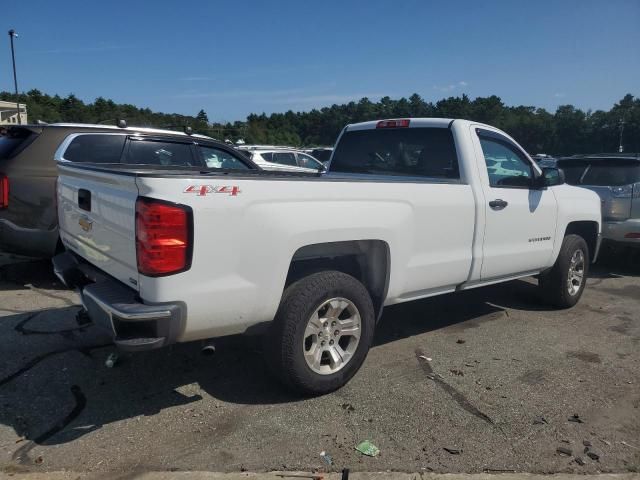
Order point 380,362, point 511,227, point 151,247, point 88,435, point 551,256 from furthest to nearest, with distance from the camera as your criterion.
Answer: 1. point 551,256
2. point 511,227
3. point 380,362
4. point 88,435
5. point 151,247

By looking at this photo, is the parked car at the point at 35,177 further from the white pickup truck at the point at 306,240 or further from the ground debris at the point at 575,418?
the ground debris at the point at 575,418

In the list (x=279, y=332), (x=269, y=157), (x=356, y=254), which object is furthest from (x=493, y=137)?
(x=269, y=157)

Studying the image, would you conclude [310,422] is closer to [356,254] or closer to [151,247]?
[356,254]

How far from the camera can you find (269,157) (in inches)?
669

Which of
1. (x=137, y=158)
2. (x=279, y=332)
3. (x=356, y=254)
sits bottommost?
(x=279, y=332)

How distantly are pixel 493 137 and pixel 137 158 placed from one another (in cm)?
399

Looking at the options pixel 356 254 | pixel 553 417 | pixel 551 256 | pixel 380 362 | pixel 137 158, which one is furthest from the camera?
pixel 137 158

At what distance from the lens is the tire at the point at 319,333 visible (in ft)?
11.2

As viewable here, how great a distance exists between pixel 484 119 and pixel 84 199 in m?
61.0

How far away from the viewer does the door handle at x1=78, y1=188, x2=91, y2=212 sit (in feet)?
11.7

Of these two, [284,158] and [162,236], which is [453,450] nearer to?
[162,236]

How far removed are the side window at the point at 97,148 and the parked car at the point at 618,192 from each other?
669cm

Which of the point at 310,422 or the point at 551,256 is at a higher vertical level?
the point at 551,256

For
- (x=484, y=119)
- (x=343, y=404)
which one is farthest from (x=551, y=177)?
(x=484, y=119)
